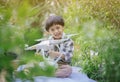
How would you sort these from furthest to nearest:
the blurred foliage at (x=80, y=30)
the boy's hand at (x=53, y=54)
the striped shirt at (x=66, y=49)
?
the striped shirt at (x=66, y=49) < the boy's hand at (x=53, y=54) < the blurred foliage at (x=80, y=30)

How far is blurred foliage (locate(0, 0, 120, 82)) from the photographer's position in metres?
0.57

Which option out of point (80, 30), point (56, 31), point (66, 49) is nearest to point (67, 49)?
point (66, 49)

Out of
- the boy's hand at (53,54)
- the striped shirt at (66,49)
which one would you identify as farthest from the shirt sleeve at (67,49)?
the boy's hand at (53,54)

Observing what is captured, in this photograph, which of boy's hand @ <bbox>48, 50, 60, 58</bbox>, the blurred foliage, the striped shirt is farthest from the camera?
the striped shirt

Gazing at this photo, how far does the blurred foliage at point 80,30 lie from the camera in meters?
0.57

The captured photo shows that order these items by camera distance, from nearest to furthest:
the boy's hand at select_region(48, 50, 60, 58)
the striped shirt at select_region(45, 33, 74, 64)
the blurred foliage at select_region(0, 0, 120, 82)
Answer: the blurred foliage at select_region(0, 0, 120, 82), the boy's hand at select_region(48, 50, 60, 58), the striped shirt at select_region(45, 33, 74, 64)

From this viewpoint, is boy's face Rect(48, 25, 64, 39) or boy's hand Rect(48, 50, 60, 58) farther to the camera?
boy's face Rect(48, 25, 64, 39)

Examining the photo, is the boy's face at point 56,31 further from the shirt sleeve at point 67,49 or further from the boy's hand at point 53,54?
the boy's hand at point 53,54

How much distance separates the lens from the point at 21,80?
1.89 ft

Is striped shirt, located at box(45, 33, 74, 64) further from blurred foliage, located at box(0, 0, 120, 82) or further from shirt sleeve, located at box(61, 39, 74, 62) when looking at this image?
blurred foliage, located at box(0, 0, 120, 82)

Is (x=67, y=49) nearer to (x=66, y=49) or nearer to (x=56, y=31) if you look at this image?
(x=66, y=49)

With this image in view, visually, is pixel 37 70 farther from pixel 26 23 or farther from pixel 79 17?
pixel 79 17

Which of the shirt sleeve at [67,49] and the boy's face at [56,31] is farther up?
the boy's face at [56,31]

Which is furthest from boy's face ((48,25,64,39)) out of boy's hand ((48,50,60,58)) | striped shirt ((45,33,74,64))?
boy's hand ((48,50,60,58))
